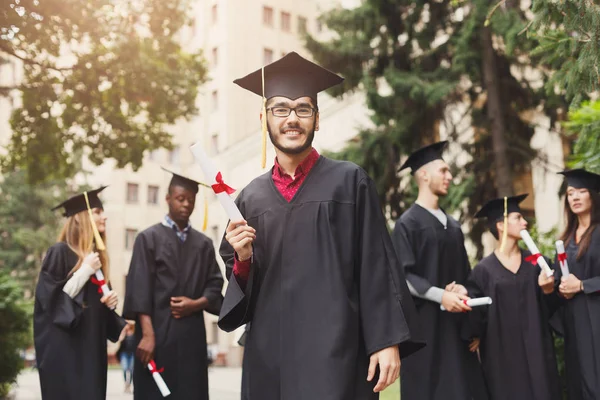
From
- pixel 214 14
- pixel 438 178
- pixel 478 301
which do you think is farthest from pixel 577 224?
pixel 214 14

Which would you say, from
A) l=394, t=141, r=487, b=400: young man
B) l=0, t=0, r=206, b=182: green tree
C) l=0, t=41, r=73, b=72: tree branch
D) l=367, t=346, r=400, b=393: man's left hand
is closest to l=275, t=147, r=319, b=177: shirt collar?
l=367, t=346, r=400, b=393: man's left hand

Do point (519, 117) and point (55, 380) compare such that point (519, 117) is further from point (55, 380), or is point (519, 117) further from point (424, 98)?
point (55, 380)

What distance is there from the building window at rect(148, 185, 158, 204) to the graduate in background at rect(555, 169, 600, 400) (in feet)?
140

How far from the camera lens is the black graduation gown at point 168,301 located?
→ 6.33 m

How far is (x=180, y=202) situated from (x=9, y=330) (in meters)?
5.51

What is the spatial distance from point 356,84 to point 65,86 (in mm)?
5780

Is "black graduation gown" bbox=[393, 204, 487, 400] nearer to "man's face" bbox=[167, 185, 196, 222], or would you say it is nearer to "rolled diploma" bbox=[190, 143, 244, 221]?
"man's face" bbox=[167, 185, 196, 222]

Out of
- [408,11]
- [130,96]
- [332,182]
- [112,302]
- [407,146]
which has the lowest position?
[112,302]

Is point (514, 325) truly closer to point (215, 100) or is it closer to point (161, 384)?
point (161, 384)

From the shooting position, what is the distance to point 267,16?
142ft

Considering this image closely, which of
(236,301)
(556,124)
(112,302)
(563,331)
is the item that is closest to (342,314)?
(236,301)

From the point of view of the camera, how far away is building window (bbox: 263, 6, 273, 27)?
42906 millimetres

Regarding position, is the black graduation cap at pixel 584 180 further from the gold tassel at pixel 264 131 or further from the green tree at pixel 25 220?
the green tree at pixel 25 220

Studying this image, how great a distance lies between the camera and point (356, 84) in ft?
49.2
